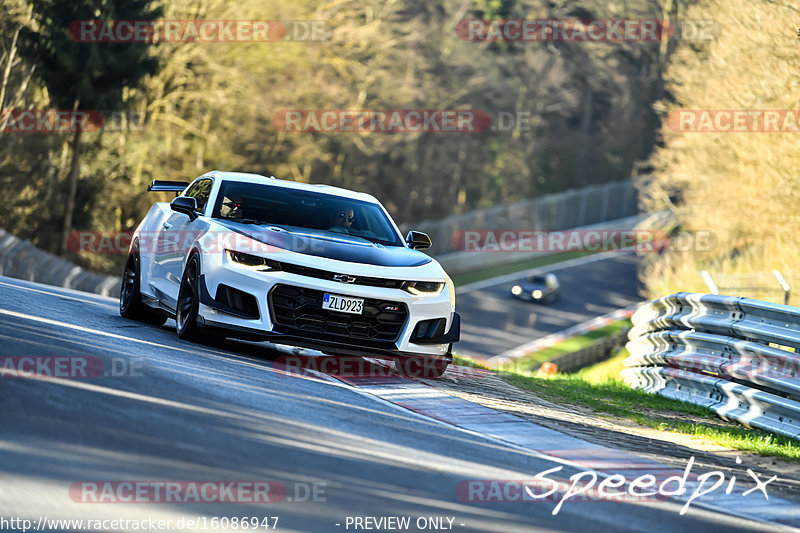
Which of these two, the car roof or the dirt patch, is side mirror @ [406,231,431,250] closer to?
the car roof

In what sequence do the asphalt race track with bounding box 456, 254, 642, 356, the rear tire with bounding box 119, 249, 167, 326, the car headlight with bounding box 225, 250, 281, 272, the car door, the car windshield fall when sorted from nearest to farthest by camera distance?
the car headlight with bounding box 225, 250, 281, 272 → the car door → the car windshield → the rear tire with bounding box 119, 249, 167, 326 → the asphalt race track with bounding box 456, 254, 642, 356

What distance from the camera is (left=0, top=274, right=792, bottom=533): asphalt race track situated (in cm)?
509

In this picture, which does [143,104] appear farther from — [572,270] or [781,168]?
[572,270]

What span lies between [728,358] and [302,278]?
442cm

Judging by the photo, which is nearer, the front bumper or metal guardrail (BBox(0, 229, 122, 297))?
the front bumper

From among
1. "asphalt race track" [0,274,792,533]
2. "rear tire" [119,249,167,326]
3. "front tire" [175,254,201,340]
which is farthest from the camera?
"rear tire" [119,249,167,326]

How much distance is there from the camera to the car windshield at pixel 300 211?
34.3 ft

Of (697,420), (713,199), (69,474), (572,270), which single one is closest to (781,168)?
(713,199)

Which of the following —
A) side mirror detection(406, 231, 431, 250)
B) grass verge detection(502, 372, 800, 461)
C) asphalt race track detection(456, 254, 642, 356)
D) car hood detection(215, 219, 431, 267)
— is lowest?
asphalt race track detection(456, 254, 642, 356)

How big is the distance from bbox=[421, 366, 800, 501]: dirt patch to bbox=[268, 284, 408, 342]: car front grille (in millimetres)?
914

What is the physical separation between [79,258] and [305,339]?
28.1 m

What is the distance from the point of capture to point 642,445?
820 centimetres

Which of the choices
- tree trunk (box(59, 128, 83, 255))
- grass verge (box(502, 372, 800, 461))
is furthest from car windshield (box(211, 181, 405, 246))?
tree trunk (box(59, 128, 83, 255))

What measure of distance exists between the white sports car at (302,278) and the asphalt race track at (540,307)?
30.4 meters
